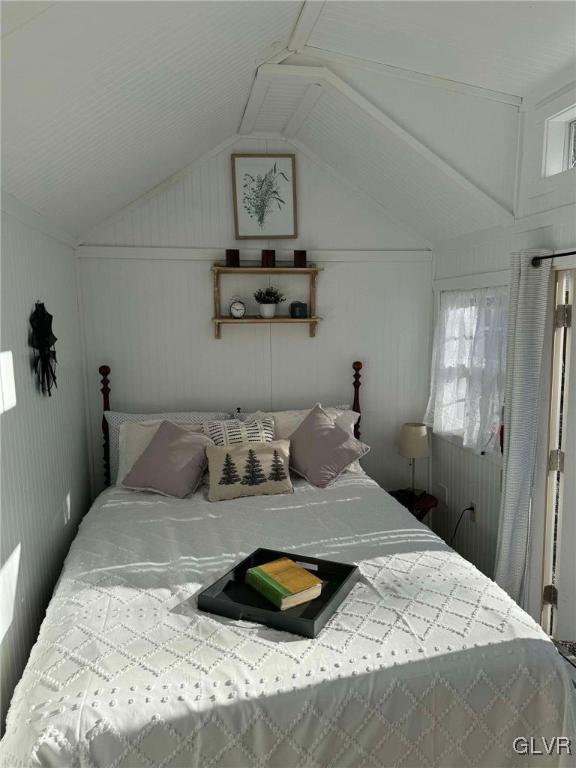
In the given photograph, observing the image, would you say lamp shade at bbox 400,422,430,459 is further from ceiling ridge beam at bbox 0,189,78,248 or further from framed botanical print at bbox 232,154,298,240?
ceiling ridge beam at bbox 0,189,78,248

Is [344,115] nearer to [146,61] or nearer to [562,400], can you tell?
[146,61]

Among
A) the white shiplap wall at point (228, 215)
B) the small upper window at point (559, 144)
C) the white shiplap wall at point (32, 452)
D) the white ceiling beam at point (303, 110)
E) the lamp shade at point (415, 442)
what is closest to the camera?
the white shiplap wall at point (32, 452)

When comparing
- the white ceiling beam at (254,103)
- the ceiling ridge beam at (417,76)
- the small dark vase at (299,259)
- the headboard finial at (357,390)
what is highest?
the white ceiling beam at (254,103)

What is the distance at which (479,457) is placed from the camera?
10.9 ft

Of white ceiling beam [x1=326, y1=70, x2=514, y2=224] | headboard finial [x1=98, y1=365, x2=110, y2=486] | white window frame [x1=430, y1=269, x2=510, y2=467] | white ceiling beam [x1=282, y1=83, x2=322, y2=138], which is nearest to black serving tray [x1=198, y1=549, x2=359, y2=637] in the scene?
white window frame [x1=430, y1=269, x2=510, y2=467]

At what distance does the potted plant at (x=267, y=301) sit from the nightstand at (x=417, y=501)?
5.06 feet

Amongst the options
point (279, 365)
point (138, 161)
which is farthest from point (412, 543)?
point (138, 161)

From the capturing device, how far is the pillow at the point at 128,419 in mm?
3439

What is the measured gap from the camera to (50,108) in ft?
5.86

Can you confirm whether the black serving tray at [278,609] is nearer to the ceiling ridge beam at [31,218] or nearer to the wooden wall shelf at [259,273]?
the ceiling ridge beam at [31,218]

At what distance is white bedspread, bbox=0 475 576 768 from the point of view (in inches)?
54.6

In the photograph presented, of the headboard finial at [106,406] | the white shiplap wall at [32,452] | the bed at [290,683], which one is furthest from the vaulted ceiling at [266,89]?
the bed at [290,683]

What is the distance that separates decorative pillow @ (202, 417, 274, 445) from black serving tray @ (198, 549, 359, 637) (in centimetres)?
119

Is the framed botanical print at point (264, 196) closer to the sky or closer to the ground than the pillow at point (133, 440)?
closer to the sky
